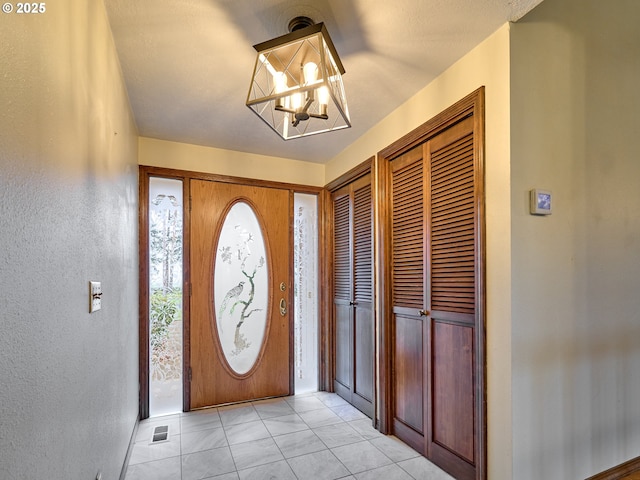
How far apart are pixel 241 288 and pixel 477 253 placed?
230cm

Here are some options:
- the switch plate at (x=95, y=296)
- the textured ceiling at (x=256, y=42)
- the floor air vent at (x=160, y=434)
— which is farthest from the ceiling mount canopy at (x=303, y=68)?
the floor air vent at (x=160, y=434)

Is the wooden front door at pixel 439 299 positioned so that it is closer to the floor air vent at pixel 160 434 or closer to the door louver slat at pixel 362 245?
the door louver slat at pixel 362 245

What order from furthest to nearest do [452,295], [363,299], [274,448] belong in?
[363,299] → [274,448] → [452,295]

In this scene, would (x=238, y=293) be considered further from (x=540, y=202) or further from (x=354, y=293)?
(x=540, y=202)

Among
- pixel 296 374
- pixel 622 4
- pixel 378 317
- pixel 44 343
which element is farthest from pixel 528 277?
pixel 296 374

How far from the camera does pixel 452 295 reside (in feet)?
6.86

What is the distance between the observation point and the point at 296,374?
362 cm

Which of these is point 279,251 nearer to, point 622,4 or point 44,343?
point 44,343

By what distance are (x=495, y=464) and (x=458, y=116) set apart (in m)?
1.84

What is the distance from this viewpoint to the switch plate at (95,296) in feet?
4.32

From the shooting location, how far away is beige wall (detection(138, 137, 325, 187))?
316cm

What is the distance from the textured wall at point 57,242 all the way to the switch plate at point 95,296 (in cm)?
4

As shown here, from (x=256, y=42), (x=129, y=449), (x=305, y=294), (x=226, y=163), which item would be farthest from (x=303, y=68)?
(x=129, y=449)

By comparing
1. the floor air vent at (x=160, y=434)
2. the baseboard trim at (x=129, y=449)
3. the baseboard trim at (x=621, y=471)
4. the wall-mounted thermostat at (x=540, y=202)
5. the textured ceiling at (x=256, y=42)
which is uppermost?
the textured ceiling at (x=256, y=42)
